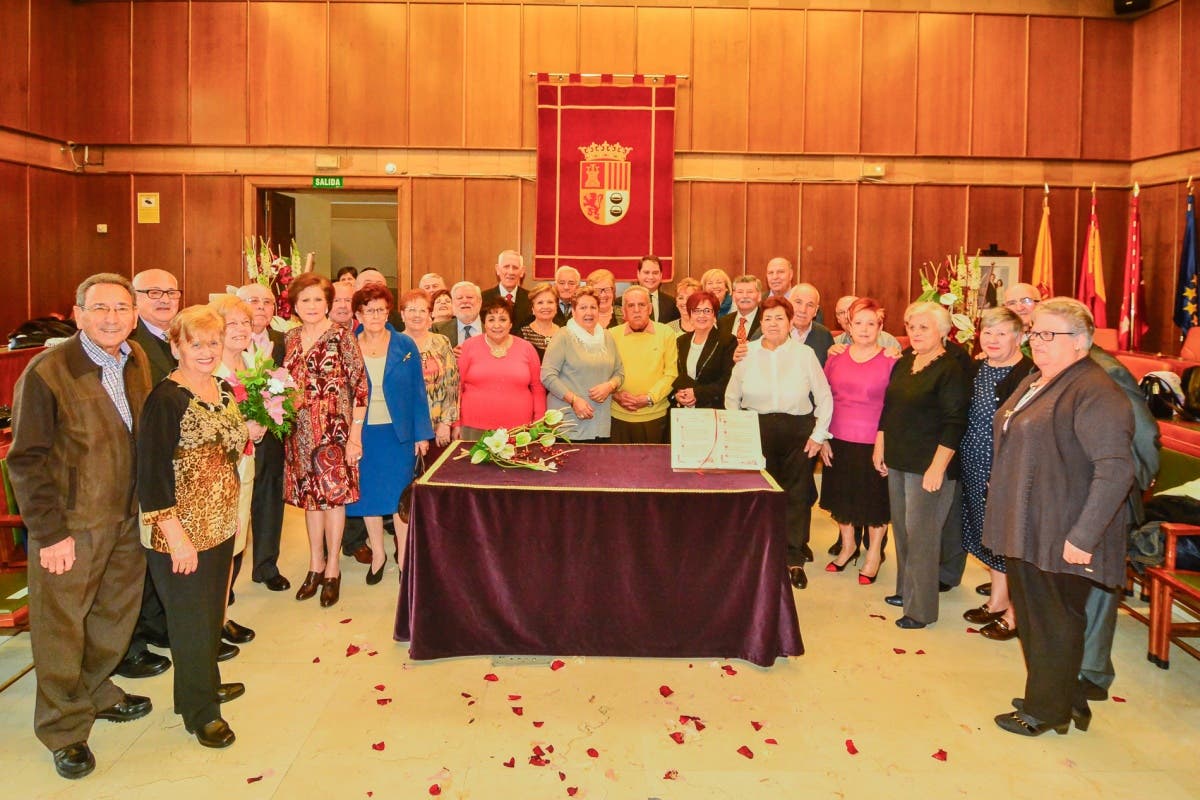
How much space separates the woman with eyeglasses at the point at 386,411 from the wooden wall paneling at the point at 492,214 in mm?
5569

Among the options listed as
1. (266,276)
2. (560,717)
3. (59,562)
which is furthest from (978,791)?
(266,276)

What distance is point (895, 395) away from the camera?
4406 mm

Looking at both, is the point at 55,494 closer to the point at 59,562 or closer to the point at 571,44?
the point at 59,562

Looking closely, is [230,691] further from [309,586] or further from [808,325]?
[808,325]

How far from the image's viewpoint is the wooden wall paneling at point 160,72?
10.1 metres

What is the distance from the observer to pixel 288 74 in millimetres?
10055

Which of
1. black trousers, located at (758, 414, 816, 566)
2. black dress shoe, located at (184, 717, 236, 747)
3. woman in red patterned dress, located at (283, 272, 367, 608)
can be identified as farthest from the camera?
black trousers, located at (758, 414, 816, 566)

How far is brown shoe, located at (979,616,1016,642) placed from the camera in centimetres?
421

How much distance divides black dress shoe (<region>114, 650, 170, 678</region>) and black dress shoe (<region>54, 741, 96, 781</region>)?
0.75 metres

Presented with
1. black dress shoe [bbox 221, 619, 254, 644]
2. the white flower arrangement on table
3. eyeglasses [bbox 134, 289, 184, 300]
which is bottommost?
black dress shoe [bbox 221, 619, 254, 644]

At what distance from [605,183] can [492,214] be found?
4.55ft

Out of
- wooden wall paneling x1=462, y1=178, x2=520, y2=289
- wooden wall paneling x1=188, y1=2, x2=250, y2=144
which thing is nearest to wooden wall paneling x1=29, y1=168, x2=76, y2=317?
wooden wall paneling x1=188, y1=2, x2=250, y2=144

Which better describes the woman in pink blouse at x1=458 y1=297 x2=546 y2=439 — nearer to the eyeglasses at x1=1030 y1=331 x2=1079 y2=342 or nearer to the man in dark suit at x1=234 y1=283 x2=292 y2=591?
the man in dark suit at x1=234 y1=283 x2=292 y2=591

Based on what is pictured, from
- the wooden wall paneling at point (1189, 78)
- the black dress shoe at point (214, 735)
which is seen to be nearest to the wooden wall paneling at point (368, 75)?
the black dress shoe at point (214, 735)
